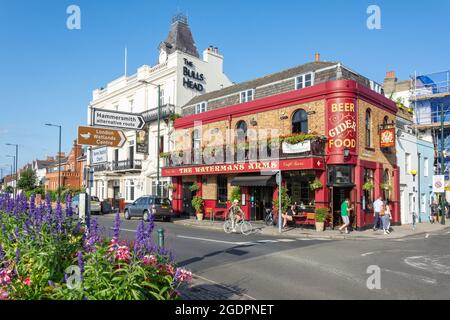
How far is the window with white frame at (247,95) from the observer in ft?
81.6

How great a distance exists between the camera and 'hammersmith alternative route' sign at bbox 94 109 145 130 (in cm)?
793

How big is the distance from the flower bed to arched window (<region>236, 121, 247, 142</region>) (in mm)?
17862

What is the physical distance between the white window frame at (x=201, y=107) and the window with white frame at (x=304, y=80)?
8.48m

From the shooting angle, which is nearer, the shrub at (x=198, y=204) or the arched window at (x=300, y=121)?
the arched window at (x=300, y=121)

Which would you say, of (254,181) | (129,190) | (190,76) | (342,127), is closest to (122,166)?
(129,190)

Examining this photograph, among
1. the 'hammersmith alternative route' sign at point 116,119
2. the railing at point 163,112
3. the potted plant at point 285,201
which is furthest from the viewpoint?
the railing at point 163,112

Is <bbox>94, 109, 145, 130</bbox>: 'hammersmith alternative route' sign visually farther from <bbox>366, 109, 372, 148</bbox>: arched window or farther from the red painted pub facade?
<bbox>366, 109, 372, 148</bbox>: arched window

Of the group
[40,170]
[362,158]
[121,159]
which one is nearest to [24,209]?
[362,158]

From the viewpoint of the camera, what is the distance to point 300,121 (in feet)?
68.5

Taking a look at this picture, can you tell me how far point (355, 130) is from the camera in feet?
62.8

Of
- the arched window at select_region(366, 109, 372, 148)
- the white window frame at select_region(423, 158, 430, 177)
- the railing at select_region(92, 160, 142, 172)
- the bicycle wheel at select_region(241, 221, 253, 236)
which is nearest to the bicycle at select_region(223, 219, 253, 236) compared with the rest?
the bicycle wheel at select_region(241, 221, 253, 236)

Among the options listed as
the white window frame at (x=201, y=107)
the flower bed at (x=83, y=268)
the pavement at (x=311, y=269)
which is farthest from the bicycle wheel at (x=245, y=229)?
the white window frame at (x=201, y=107)

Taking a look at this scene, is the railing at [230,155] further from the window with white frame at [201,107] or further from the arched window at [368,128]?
the window with white frame at [201,107]
